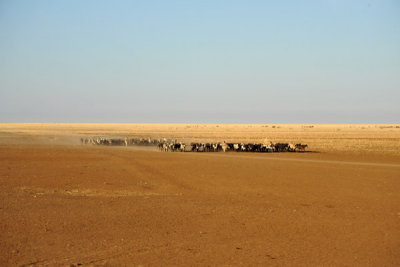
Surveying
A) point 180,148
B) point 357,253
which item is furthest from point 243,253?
point 180,148

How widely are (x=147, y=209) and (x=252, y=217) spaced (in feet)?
9.92

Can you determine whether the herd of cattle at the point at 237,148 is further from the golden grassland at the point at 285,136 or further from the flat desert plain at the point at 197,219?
the flat desert plain at the point at 197,219

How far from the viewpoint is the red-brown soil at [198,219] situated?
8.16 meters

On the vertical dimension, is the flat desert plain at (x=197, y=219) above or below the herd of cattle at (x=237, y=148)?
below

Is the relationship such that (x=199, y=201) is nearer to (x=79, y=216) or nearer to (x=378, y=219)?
(x=79, y=216)

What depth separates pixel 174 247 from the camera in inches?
342

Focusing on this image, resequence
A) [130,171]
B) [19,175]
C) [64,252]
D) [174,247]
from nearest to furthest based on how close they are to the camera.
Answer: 1. [64,252]
2. [174,247]
3. [19,175]
4. [130,171]

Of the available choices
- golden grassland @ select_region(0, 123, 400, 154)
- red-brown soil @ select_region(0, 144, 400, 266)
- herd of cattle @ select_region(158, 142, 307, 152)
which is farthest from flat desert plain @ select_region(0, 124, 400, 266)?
golden grassland @ select_region(0, 123, 400, 154)

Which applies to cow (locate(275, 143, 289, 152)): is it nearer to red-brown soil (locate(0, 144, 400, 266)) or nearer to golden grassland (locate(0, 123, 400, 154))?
golden grassland (locate(0, 123, 400, 154))

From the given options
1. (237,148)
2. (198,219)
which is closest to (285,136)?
(237,148)

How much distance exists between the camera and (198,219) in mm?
11031

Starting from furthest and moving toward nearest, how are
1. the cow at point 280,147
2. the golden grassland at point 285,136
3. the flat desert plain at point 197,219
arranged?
the golden grassland at point 285,136 < the cow at point 280,147 < the flat desert plain at point 197,219

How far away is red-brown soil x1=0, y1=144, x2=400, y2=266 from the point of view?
8156 millimetres

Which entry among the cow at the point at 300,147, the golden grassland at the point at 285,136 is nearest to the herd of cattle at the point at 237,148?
the cow at the point at 300,147
